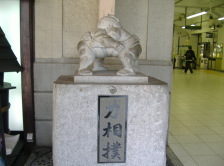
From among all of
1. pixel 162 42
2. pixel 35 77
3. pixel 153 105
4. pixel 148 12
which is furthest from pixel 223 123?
pixel 35 77

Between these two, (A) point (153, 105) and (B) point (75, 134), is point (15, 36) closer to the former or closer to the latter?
(B) point (75, 134)

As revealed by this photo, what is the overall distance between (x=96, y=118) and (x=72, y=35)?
5.50ft

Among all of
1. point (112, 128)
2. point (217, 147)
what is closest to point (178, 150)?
point (217, 147)

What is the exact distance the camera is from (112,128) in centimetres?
222

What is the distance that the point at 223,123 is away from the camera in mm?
5223

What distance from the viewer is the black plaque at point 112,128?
218 cm

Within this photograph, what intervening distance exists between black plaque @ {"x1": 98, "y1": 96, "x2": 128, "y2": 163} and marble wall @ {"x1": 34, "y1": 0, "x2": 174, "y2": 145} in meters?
1.34

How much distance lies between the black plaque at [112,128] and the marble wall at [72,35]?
1342mm

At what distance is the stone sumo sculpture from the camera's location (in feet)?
7.52

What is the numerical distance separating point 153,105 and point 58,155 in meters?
1.02

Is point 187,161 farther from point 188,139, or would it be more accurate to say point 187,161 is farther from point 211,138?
point 211,138

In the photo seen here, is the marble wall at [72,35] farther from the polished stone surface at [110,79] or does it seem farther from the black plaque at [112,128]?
the black plaque at [112,128]

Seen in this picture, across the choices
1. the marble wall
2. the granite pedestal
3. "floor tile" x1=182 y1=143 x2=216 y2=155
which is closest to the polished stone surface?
the granite pedestal

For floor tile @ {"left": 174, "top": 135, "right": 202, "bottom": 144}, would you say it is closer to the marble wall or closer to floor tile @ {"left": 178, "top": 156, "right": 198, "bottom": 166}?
floor tile @ {"left": 178, "top": 156, "right": 198, "bottom": 166}
